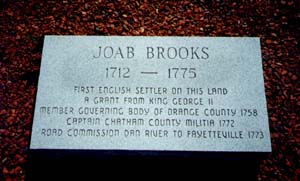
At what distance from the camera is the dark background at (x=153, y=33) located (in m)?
3.47

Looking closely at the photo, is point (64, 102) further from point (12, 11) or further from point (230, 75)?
point (12, 11)

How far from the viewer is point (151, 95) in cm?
313

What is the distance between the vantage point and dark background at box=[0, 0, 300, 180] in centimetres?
347

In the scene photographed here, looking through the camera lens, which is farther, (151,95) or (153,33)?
(153,33)

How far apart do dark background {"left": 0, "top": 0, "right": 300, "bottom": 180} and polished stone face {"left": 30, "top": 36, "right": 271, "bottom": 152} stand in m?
0.61

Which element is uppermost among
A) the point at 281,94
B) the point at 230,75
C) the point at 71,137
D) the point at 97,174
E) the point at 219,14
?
the point at 219,14

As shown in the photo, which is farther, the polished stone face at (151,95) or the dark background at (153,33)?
the dark background at (153,33)

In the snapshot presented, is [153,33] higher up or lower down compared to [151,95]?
higher up

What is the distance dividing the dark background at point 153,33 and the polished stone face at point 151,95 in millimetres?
608

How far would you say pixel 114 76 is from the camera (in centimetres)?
322

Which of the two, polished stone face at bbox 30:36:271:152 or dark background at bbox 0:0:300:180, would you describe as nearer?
polished stone face at bbox 30:36:271:152

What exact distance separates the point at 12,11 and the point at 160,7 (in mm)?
2020

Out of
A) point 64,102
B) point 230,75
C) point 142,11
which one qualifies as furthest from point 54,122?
point 142,11

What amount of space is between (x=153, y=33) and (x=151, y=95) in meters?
1.30
